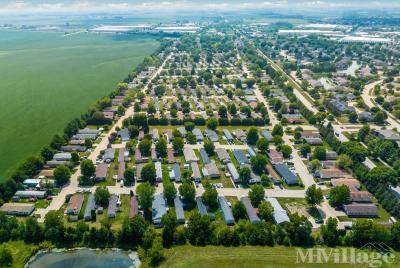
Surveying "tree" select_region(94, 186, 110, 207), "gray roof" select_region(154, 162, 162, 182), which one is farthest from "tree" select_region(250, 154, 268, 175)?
"tree" select_region(94, 186, 110, 207)

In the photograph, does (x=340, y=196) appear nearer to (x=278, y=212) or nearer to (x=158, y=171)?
(x=278, y=212)

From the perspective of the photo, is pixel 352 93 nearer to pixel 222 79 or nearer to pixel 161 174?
pixel 222 79

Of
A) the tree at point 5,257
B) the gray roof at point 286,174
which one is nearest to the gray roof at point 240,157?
the gray roof at point 286,174

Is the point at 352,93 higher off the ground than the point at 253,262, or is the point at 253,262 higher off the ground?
the point at 352,93

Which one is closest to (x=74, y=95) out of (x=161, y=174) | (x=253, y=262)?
(x=161, y=174)

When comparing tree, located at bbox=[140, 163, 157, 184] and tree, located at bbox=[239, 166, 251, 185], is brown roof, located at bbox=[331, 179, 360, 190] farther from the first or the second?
tree, located at bbox=[140, 163, 157, 184]

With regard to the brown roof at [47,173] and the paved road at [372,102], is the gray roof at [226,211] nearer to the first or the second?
the brown roof at [47,173]
